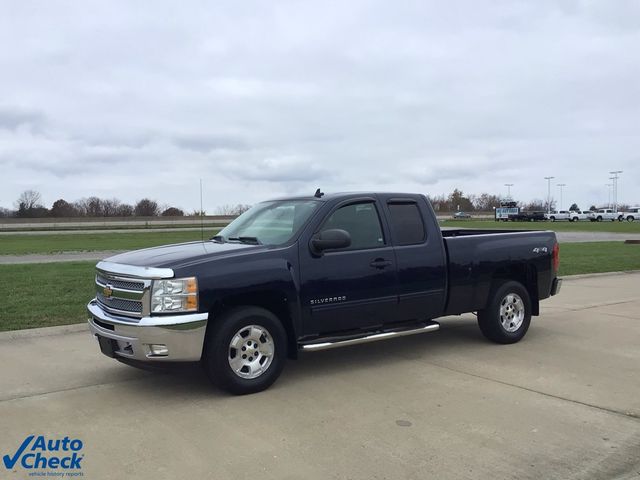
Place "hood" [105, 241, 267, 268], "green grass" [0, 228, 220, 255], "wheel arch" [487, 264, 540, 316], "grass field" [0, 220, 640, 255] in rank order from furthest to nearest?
"grass field" [0, 220, 640, 255] → "green grass" [0, 228, 220, 255] → "wheel arch" [487, 264, 540, 316] → "hood" [105, 241, 267, 268]

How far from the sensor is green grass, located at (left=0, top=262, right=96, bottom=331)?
8.44 m

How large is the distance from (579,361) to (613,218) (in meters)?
88.2

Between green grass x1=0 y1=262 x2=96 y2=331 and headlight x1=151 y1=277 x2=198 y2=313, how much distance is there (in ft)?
13.1

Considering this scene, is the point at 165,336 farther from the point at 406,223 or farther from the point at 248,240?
the point at 406,223

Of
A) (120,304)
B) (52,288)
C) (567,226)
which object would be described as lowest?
(567,226)

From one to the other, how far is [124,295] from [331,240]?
1.97 m

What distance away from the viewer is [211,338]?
517 cm

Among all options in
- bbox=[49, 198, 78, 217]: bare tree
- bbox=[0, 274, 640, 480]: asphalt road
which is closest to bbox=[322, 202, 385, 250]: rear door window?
bbox=[0, 274, 640, 480]: asphalt road

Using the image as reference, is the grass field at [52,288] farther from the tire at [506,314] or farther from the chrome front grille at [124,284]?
the tire at [506,314]

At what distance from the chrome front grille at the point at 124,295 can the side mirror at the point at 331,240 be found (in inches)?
63.8

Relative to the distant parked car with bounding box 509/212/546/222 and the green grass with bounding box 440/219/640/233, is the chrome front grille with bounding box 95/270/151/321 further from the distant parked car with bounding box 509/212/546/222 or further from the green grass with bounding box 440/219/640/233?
the distant parked car with bounding box 509/212/546/222

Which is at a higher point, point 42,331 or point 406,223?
Result: point 406,223

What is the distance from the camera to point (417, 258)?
21.2 ft

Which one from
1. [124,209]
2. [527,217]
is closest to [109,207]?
[124,209]
